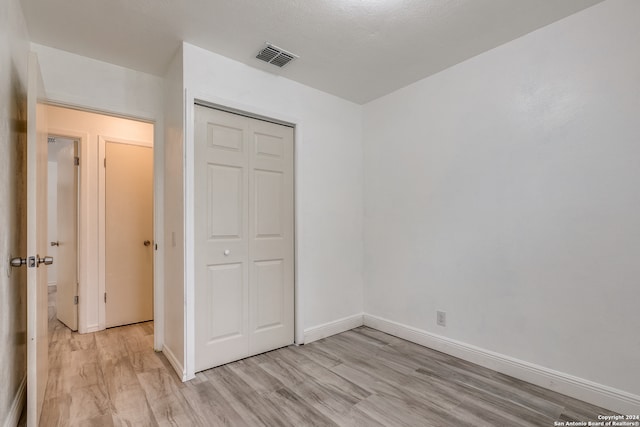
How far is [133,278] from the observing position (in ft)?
11.7

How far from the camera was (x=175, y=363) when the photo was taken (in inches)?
95.3

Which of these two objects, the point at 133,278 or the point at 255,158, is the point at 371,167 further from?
the point at 133,278

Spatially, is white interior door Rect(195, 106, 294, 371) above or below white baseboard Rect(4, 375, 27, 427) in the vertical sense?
above

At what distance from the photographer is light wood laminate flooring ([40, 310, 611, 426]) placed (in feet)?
5.97

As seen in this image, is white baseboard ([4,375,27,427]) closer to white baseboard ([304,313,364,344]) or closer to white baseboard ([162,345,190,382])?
white baseboard ([162,345,190,382])

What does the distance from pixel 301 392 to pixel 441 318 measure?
4.65ft

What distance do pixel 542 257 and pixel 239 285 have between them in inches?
92.4

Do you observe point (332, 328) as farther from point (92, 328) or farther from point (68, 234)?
point (68, 234)

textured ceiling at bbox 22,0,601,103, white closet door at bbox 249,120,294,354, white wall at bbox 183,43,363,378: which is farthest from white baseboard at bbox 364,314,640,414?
textured ceiling at bbox 22,0,601,103

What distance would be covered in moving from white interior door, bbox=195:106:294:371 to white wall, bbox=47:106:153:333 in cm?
172

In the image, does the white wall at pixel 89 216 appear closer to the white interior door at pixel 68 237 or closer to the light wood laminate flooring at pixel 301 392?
the white interior door at pixel 68 237

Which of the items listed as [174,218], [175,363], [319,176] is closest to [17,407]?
[175,363]

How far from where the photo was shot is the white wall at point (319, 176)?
2.61m

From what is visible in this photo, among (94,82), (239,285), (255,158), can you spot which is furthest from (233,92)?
(239,285)
